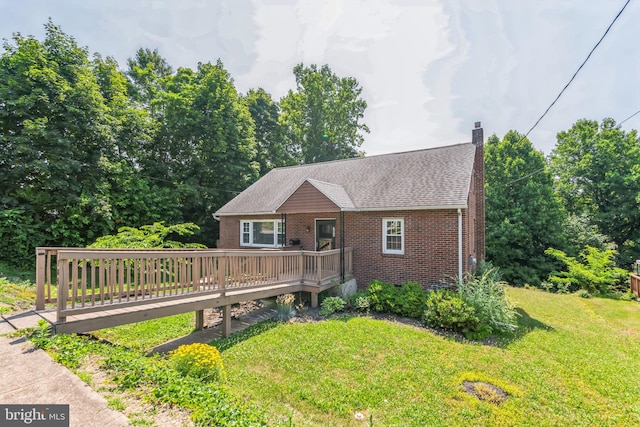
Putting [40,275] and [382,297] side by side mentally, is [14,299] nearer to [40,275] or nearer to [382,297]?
[40,275]

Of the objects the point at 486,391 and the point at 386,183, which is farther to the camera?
the point at 386,183

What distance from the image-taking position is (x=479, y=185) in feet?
43.7

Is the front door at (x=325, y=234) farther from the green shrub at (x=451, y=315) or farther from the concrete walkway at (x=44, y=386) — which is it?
the concrete walkway at (x=44, y=386)

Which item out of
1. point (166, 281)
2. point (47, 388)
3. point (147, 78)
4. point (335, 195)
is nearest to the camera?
point (47, 388)

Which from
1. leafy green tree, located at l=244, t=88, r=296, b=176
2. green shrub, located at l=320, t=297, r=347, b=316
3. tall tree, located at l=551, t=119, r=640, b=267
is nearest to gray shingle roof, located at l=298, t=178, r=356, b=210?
green shrub, located at l=320, t=297, r=347, b=316

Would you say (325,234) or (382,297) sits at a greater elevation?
(325,234)

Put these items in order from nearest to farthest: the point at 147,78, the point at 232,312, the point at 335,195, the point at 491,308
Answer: the point at 491,308 → the point at 232,312 → the point at 335,195 → the point at 147,78

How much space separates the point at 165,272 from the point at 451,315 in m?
7.03

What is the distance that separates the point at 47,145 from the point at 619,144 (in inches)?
1444

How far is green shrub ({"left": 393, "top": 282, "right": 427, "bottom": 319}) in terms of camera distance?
8.27 m

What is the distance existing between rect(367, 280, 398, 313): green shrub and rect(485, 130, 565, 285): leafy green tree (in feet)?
44.8

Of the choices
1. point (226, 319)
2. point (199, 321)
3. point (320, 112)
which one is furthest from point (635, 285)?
point (320, 112)

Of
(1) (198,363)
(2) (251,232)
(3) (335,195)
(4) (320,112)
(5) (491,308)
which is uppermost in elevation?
(4) (320,112)

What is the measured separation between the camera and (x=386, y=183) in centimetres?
1216
